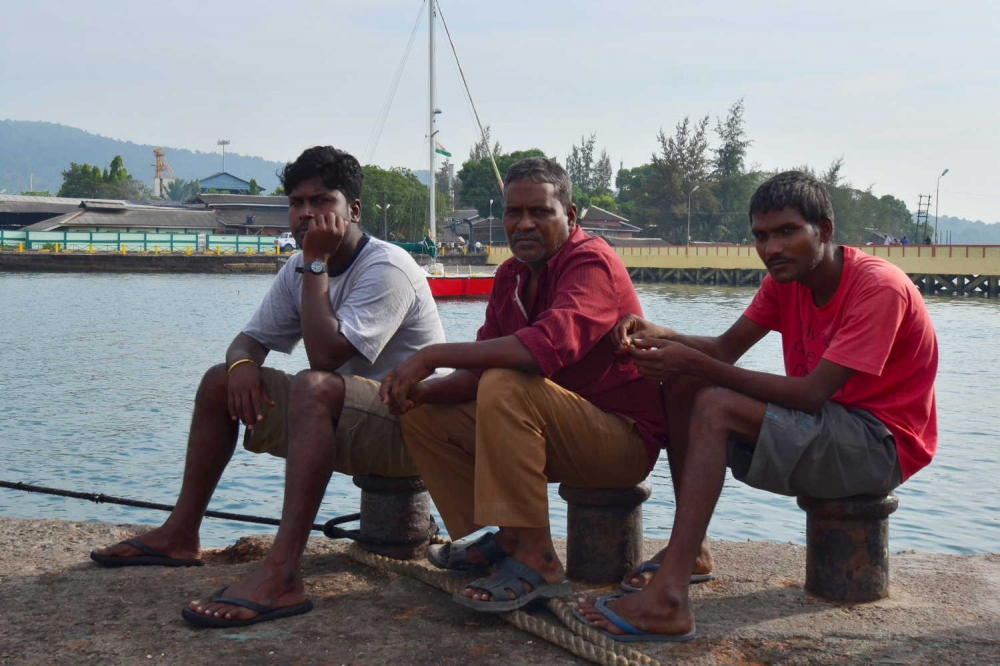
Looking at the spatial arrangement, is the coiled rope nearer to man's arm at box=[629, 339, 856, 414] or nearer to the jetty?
man's arm at box=[629, 339, 856, 414]

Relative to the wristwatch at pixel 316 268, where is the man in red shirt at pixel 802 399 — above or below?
below

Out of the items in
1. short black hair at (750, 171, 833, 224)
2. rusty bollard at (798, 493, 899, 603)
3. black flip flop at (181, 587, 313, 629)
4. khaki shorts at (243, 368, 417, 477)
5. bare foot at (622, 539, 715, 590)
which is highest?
short black hair at (750, 171, 833, 224)

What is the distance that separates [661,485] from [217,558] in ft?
15.4

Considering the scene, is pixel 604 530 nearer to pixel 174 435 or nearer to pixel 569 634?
pixel 569 634

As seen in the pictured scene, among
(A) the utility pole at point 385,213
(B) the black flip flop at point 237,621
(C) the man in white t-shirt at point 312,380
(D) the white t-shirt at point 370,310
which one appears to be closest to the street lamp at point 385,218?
(A) the utility pole at point 385,213

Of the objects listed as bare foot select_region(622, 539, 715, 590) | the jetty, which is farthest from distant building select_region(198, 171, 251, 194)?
bare foot select_region(622, 539, 715, 590)

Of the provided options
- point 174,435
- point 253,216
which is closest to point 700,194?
point 253,216

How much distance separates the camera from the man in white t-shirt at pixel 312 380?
298 centimetres

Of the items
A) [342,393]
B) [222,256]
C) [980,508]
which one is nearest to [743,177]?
[222,256]

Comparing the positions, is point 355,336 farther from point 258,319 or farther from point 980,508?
point 980,508

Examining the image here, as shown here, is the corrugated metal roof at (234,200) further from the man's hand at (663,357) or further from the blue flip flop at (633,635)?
the blue flip flop at (633,635)

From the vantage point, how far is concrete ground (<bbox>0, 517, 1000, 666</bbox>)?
2635mm

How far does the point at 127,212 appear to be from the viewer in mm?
67000

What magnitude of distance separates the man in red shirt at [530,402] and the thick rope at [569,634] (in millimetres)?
63
